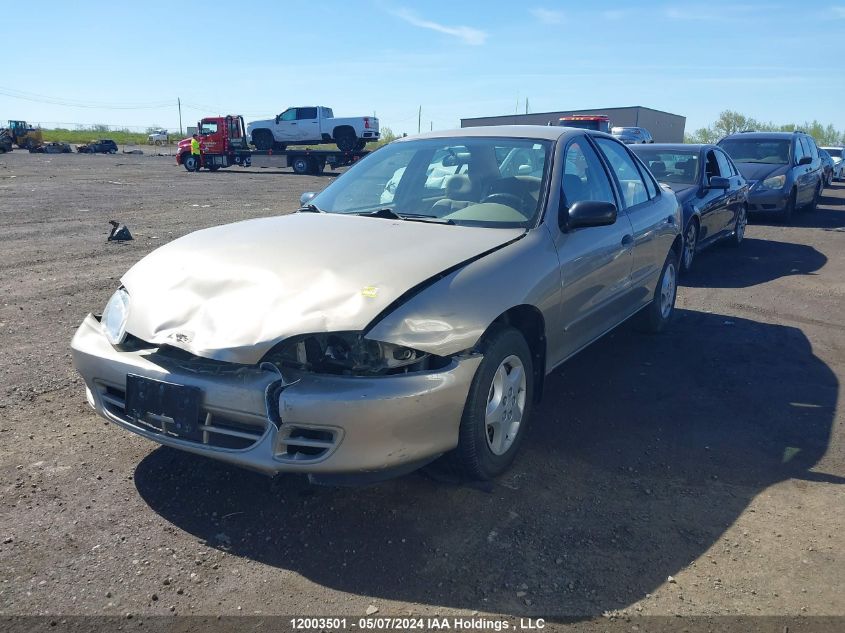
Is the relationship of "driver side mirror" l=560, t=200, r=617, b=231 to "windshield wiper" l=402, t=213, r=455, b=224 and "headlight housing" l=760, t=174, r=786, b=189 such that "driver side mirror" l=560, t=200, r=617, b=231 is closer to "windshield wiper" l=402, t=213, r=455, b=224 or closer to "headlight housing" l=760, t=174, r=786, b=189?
"windshield wiper" l=402, t=213, r=455, b=224

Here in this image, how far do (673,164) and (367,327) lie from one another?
7.75 m

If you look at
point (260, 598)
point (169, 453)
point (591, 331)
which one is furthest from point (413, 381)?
point (591, 331)

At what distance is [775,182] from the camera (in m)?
12.9

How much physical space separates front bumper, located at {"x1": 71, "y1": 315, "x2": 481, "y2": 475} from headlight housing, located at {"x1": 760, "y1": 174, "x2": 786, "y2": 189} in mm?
11979

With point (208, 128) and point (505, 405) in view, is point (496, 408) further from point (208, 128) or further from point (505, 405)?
point (208, 128)

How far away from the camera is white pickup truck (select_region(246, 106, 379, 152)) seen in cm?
3519

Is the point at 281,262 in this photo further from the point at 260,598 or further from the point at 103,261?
the point at 103,261

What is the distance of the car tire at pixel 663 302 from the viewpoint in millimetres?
5848

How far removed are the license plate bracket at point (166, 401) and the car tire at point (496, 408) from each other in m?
1.14

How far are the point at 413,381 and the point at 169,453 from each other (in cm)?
154

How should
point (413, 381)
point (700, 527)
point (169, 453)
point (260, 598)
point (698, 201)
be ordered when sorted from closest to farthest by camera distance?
1. point (260, 598)
2. point (413, 381)
3. point (700, 527)
4. point (169, 453)
5. point (698, 201)

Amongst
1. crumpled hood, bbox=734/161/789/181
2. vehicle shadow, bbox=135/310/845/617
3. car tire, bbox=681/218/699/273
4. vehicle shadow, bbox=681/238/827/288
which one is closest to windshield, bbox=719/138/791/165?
crumpled hood, bbox=734/161/789/181

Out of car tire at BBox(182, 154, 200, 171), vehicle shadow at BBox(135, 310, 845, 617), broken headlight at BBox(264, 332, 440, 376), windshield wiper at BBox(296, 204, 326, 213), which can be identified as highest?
car tire at BBox(182, 154, 200, 171)

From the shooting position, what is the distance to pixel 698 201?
8.52 m
